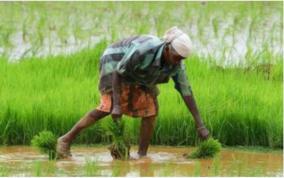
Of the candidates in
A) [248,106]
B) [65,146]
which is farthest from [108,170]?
[248,106]

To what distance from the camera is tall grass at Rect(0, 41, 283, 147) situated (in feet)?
24.3

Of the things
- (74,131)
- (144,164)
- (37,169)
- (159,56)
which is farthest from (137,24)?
(37,169)

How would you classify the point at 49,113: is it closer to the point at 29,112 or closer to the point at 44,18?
the point at 29,112

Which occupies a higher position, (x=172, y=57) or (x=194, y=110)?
(x=172, y=57)

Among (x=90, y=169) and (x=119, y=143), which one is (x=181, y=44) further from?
(x=90, y=169)

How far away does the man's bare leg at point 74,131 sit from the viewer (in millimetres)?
6809

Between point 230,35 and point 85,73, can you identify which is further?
point 230,35

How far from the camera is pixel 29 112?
748 centimetres

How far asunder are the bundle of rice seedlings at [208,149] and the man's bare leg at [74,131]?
0.64 m

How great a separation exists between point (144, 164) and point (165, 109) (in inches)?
35.4

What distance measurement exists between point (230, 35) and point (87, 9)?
195cm

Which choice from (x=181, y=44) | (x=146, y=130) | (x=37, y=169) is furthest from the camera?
(x=146, y=130)

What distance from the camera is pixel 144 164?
6750 mm

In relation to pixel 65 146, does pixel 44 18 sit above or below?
above
